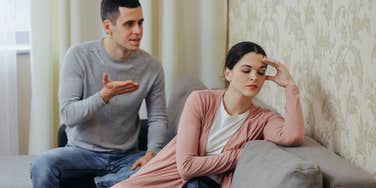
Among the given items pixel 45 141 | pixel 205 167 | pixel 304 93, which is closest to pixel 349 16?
pixel 304 93

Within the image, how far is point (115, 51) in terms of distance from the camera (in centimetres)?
277

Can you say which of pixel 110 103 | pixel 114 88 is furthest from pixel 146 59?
pixel 114 88

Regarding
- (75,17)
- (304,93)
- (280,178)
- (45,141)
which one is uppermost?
(75,17)

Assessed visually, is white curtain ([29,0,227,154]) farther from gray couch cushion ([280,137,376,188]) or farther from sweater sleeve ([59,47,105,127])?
gray couch cushion ([280,137,376,188])

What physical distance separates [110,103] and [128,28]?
0.33 m

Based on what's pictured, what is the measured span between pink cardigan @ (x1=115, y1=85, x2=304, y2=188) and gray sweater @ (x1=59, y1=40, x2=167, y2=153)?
1.34ft

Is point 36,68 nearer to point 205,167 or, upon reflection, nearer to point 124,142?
point 124,142

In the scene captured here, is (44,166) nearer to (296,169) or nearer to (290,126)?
(290,126)

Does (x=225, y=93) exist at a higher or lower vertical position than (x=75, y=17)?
lower

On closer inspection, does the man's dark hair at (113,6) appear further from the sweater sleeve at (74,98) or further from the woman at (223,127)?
the woman at (223,127)

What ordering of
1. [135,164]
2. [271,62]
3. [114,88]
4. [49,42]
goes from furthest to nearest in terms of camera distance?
[49,42], [135,164], [114,88], [271,62]

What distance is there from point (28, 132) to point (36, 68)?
39cm

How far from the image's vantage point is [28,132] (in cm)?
349

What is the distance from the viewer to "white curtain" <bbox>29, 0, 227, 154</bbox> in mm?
3305
